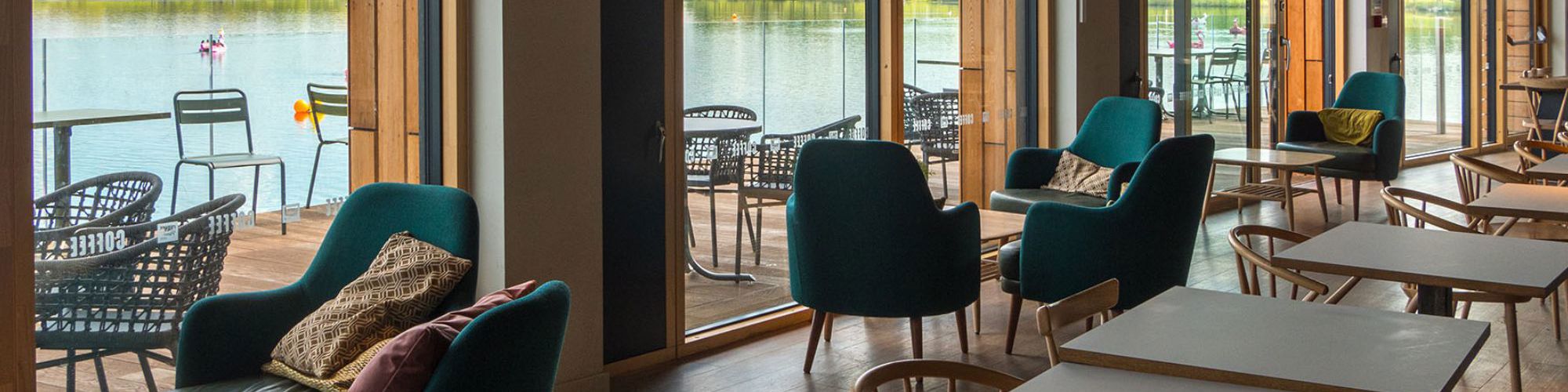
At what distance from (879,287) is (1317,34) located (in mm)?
7940

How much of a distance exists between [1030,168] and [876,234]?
Answer: 7.55ft

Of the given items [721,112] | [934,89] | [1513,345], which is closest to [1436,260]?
[1513,345]

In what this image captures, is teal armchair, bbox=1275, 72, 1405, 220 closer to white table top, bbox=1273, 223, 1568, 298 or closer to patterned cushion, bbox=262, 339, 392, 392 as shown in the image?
white table top, bbox=1273, 223, 1568, 298

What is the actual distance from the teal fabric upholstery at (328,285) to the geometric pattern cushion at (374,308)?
71 mm

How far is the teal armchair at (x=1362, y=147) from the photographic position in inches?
362

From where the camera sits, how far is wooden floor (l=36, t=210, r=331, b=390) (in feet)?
12.6

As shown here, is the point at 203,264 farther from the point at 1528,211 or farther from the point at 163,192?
the point at 1528,211

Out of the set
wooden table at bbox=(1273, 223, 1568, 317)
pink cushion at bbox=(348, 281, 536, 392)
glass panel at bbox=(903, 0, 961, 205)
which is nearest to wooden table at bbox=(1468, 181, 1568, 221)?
wooden table at bbox=(1273, 223, 1568, 317)

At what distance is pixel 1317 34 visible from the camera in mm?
11688

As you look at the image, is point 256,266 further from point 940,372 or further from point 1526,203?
point 1526,203

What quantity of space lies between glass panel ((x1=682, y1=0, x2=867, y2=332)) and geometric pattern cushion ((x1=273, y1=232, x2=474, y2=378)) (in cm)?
205

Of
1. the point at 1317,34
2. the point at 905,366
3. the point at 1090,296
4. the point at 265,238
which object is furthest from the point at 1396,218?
the point at 1317,34

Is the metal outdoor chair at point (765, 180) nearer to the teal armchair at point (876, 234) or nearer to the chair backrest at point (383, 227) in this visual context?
the teal armchair at point (876, 234)

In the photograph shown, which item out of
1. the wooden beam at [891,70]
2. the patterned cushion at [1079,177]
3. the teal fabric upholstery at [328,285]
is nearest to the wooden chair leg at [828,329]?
the wooden beam at [891,70]
